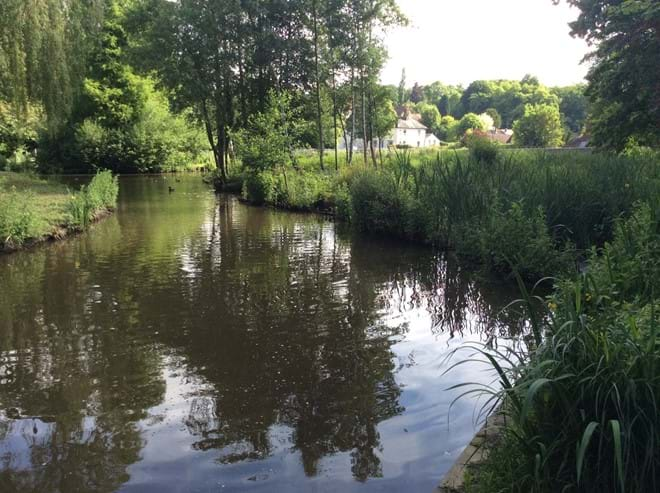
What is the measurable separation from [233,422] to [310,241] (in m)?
9.36

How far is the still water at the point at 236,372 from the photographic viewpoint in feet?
12.6

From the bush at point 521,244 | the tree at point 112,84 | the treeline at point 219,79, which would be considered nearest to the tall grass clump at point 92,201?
the treeline at point 219,79

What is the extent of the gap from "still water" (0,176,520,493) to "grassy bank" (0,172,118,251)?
3.41 ft

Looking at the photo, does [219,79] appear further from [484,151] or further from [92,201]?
[484,151]

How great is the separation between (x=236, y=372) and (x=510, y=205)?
6.62 metres

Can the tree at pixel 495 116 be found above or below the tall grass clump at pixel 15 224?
above

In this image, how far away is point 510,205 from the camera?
9859 millimetres

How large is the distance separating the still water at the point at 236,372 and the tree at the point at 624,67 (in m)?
8.14

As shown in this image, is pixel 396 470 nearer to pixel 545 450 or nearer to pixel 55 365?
pixel 545 450

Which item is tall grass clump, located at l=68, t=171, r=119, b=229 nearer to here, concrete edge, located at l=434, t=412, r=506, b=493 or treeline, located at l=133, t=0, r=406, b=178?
treeline, located at l=133, t=0, r=406, b=178

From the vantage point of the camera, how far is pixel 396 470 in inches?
149

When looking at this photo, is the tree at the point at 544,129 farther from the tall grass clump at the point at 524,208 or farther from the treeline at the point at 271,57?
the tall grass clump at the point at 524,208

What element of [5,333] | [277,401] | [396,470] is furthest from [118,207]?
[396,470]

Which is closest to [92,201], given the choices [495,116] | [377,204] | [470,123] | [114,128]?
[377,204]
